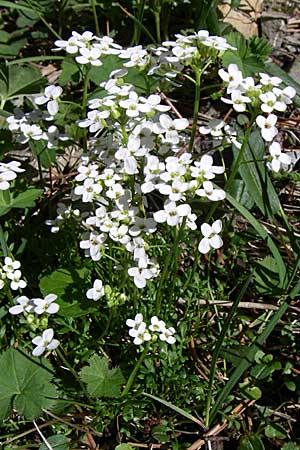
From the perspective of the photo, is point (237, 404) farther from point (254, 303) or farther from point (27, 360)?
point (27, 360)

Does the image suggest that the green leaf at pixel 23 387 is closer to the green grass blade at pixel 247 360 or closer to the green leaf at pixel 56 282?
the green leaf at pixel 56 282

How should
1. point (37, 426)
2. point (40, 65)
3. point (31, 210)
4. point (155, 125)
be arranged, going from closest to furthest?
point (155, 125) < point (37, 426) < point (31, 210) < point (40, 65)

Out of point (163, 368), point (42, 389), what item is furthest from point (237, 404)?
point (42, 389)

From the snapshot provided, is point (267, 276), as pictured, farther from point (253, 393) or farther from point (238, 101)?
point (238, 101)

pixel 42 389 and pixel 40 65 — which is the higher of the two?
pixel 40 65

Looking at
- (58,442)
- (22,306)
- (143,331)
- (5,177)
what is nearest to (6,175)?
(5,177)

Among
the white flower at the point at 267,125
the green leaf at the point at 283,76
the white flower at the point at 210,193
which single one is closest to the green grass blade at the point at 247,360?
the white flower at the point at 210,193
